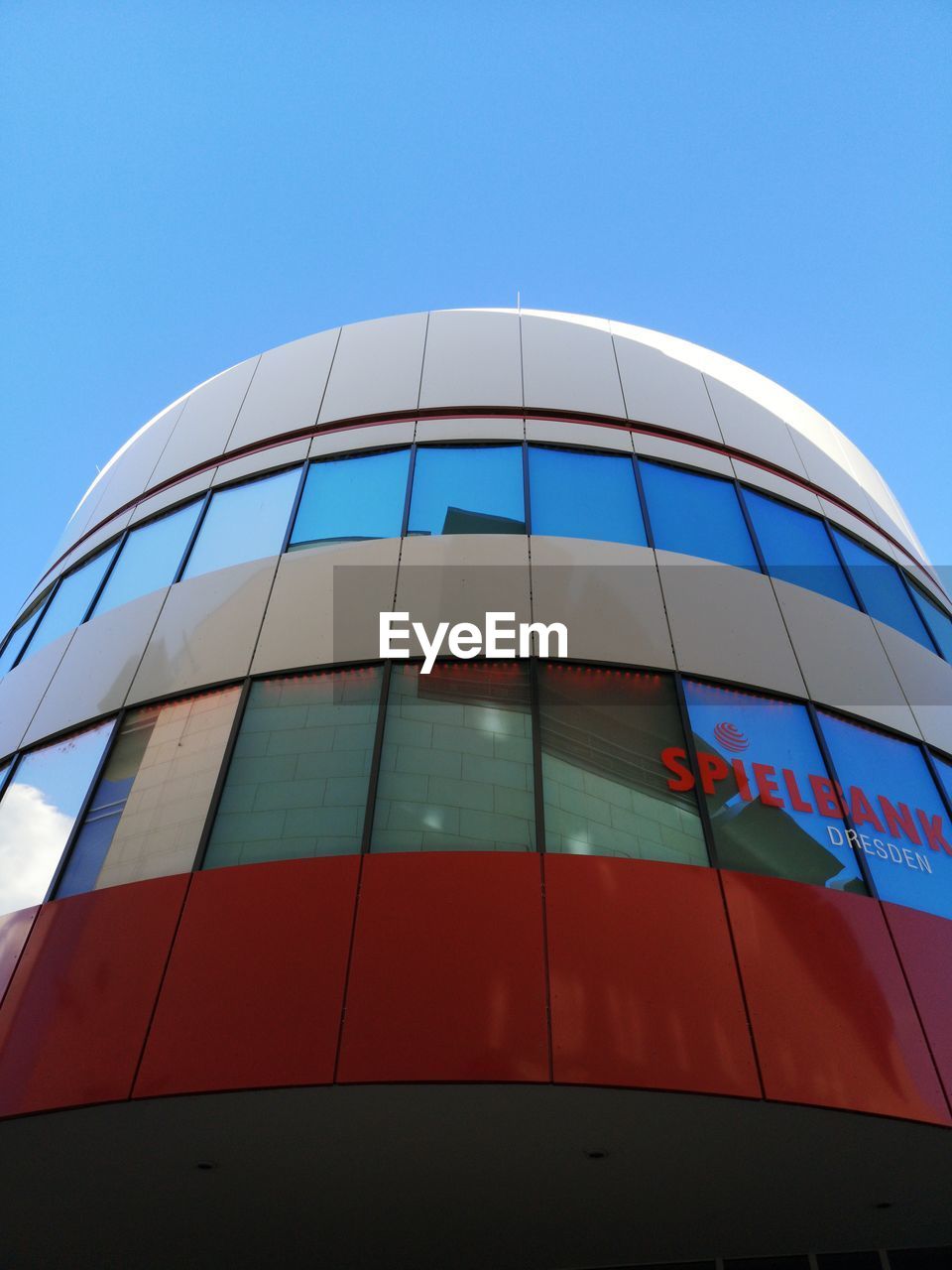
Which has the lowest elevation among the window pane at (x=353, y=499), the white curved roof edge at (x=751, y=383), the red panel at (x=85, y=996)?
the red panel at (x=85, y=996)

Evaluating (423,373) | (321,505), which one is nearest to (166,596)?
(321,505)

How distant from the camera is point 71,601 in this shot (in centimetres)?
1421

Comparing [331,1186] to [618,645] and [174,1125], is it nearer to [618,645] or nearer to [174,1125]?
[174,1125]

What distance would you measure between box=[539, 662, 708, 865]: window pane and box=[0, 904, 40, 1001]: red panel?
5425mm

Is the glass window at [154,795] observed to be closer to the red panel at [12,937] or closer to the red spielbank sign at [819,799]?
the red panel at [12,937]

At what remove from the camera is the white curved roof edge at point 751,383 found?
1541 cm

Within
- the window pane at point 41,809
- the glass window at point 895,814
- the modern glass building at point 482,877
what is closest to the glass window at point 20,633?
the modern glass building at point 482,877

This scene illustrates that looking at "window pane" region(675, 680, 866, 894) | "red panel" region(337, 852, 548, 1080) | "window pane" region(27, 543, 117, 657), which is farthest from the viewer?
"window pane" region(27, 543, 117, 657)

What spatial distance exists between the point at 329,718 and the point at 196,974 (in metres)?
3.01

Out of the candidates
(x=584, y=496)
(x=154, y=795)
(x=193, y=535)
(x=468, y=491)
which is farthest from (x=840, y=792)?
(x=193, y=535)

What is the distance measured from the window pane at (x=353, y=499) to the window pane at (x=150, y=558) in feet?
7.26

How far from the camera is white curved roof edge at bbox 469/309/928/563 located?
1541cm

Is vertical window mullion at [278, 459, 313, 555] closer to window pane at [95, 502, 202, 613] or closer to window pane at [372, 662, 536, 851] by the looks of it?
window pane at [95, 502, 202, 613]

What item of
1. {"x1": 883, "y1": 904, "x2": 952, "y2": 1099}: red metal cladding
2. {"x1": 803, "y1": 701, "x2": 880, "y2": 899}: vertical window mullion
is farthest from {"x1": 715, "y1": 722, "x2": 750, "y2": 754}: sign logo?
{"x1": 883, "y1": 904, "x2": 952, "y2": 1099}: red metal cladding
